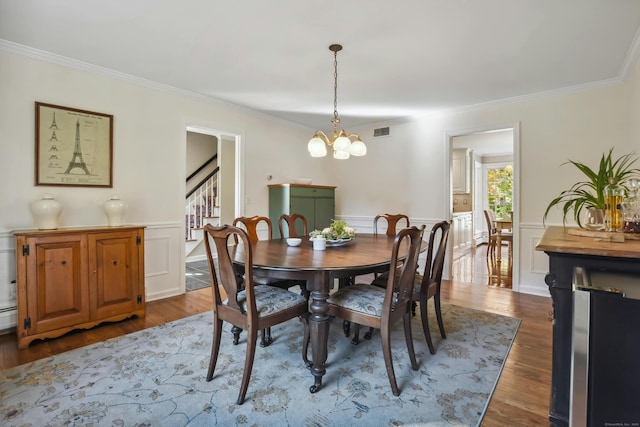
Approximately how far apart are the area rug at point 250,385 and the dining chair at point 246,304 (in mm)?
179

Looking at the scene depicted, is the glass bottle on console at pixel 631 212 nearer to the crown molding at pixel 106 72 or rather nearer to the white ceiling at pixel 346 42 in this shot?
the white ceiling at pixel 346 42

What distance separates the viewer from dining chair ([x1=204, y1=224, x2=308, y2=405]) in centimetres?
168

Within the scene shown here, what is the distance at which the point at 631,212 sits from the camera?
59.1 inches

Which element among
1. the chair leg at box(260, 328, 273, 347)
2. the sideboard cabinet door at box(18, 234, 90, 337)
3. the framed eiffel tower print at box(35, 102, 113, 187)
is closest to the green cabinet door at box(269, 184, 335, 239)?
the framed eiffel tower print at box(35, 102, 113, 187)

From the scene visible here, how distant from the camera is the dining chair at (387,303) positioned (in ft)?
5.75

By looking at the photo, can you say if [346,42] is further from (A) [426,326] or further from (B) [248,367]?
(B) [248,367]

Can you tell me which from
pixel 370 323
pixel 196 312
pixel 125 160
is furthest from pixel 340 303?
pixel 125 160

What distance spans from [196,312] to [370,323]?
2.04 m

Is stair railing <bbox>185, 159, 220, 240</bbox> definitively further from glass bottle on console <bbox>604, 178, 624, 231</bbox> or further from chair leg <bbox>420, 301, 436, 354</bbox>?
glass bottle on console <bbox>604, 178, 624, 231</bbox>

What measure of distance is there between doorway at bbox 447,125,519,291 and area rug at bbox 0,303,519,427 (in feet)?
7.38

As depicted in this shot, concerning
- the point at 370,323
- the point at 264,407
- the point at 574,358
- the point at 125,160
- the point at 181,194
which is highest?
the point at 125,160

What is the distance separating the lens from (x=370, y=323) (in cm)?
184

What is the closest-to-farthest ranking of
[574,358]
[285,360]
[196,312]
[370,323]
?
[574,358] < [370,323] < [285,360] < [196,312]

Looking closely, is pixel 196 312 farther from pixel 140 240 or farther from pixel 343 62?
pixel 343 62
